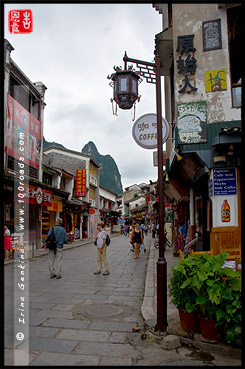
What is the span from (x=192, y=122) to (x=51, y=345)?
6551 mm

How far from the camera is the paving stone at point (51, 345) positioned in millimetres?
4109

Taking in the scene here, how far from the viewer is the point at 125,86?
7.09 meters

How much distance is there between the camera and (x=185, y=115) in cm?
856

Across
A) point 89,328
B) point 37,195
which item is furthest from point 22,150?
point 89,328

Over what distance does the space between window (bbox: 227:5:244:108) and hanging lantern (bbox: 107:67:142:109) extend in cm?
287

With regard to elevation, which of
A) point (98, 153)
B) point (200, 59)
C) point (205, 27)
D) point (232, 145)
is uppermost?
point (98, 153)

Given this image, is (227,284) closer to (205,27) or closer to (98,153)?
(205,27)

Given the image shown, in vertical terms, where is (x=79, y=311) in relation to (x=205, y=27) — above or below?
below

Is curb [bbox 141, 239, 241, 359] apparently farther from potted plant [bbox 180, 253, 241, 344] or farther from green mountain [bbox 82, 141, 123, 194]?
green mountain [bbox 82, 141, 123, 194]

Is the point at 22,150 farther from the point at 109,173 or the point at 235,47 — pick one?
the point at 109,173

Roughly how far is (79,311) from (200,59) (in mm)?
7245

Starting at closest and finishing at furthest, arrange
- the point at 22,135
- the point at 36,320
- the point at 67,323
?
the point at 67,323 < the point at 36,320 < the point at 22,135

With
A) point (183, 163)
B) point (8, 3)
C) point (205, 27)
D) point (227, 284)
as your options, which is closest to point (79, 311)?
point (227, 284)
